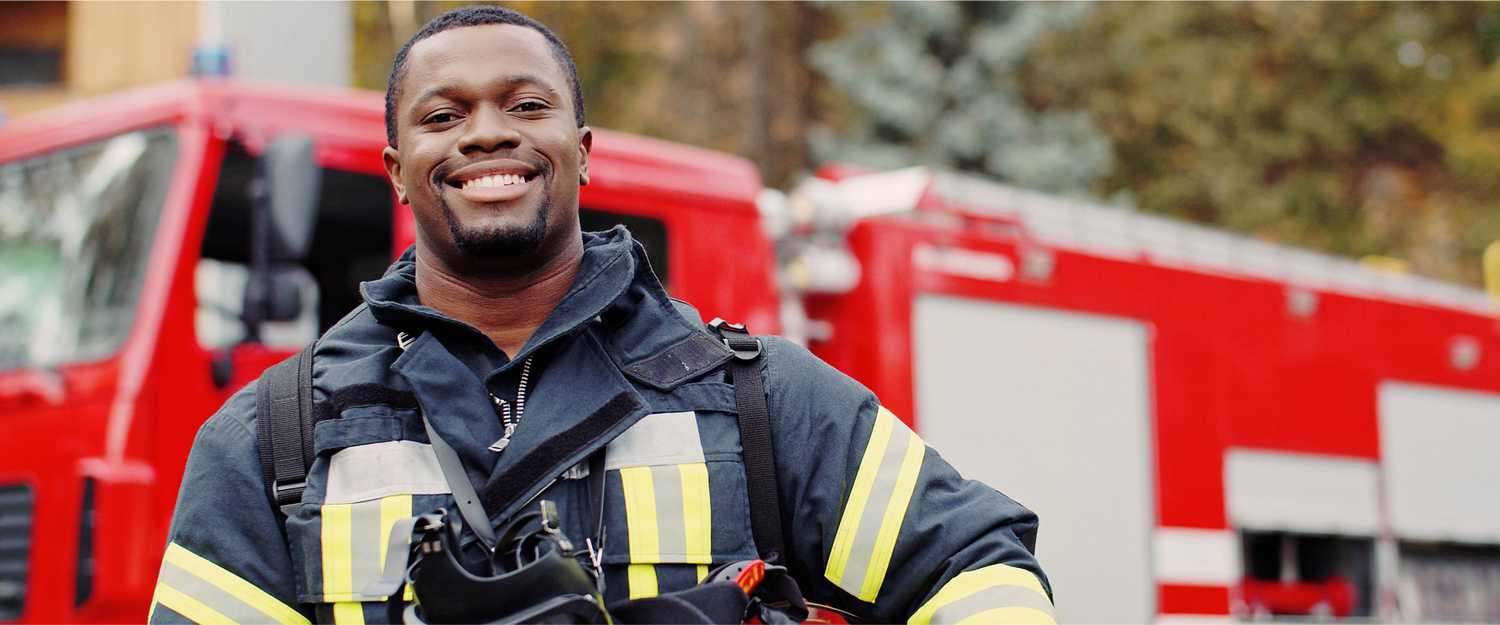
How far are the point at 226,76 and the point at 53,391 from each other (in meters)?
0.98

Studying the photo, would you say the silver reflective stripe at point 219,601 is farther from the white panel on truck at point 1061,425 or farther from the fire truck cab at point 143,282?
the white panel on truck at point 1061,425

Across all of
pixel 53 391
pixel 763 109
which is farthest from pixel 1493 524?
pixel 763 109

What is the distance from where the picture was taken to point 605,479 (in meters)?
1.76

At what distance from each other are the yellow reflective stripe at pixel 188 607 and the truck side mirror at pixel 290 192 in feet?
7.62

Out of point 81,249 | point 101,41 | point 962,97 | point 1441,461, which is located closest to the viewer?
point 81,249

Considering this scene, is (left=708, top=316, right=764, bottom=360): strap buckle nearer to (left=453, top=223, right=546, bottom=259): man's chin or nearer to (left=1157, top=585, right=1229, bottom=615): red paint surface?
(left=453, top=223, right=546, bottom=259): man's chin

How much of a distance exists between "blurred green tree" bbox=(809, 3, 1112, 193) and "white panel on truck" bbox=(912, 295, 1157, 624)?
7176 millimetres

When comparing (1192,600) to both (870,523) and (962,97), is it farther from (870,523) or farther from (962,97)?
(962,97)

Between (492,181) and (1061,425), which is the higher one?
(492,181)

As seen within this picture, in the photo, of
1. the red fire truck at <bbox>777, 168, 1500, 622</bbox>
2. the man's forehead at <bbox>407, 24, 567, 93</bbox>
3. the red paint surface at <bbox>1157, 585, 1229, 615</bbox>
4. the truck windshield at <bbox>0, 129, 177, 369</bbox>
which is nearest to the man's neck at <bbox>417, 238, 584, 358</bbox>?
the man's forehead at <bbox>407, 24, 567, 93</bbox>

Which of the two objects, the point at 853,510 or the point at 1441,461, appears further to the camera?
the point at 1441,461

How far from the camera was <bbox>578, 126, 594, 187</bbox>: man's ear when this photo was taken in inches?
76.0

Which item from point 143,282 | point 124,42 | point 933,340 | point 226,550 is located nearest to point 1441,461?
point 933,340

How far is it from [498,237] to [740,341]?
1.02 feet
